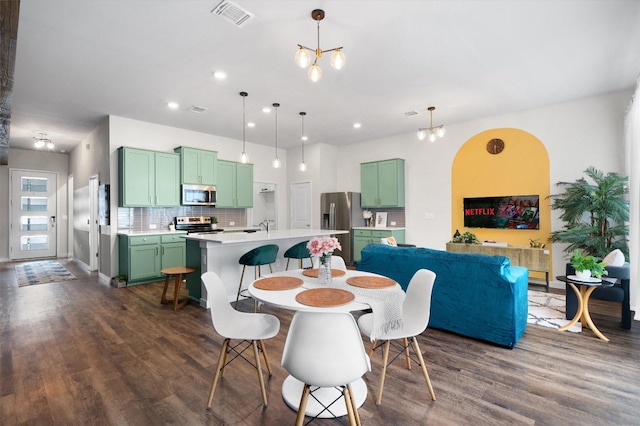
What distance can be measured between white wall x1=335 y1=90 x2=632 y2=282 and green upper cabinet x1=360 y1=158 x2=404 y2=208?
24 centimetres

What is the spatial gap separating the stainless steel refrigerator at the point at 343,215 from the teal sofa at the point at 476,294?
3.74m

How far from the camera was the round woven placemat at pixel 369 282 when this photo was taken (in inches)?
90.4

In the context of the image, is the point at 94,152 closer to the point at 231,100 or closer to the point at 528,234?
the point at 231,100

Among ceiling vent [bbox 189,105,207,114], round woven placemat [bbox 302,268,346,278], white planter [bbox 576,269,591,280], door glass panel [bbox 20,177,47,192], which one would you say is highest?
ceiling vent [bbox 189,105,207,114]

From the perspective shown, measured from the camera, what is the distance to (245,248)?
454 cm

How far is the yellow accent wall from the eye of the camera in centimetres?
534

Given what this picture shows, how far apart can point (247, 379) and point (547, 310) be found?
3730mm

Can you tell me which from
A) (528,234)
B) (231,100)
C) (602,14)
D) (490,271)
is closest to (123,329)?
(231,100)

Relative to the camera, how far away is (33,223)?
852 centimetres

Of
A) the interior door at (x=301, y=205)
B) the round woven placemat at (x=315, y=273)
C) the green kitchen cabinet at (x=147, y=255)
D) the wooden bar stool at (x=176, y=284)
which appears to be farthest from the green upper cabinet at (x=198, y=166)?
the round woven placemat at (x=315, y=273)

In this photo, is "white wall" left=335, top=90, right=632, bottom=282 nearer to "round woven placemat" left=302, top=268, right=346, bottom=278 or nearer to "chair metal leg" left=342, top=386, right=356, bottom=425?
"round woven placemat" left=302, top=268, right=346, bottom=278

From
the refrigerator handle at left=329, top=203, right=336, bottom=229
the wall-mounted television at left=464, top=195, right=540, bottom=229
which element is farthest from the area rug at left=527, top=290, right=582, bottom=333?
the refrigerator handle at left=329, top=203, right=336, bottom=229

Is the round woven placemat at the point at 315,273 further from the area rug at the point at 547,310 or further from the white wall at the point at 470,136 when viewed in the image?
the white wall at the point at 470,136

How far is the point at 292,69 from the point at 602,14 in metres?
3.04
